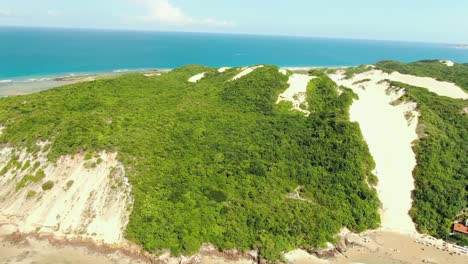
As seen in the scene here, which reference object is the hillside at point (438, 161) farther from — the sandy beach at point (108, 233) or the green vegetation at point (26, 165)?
the green vegetation at point (26, 165)

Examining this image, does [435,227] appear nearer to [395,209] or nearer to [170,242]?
[395,209]

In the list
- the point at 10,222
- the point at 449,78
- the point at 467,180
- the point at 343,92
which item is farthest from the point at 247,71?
the point at 449,78

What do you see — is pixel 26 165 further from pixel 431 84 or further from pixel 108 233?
pixel 431 84

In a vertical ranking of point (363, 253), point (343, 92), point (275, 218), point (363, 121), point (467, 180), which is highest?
point (343, 92)

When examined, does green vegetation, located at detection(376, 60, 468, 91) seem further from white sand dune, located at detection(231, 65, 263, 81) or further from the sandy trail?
white sand dune, located at detection(231, 65, 263, 81)

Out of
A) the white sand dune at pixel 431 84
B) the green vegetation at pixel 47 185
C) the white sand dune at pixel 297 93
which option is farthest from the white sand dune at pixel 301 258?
the white sand dune at pixel 431 84

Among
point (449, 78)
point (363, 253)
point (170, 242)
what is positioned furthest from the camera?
point (449, 78)

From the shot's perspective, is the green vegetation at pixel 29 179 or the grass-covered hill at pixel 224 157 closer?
the grass-covered hill at pixel 224 157
